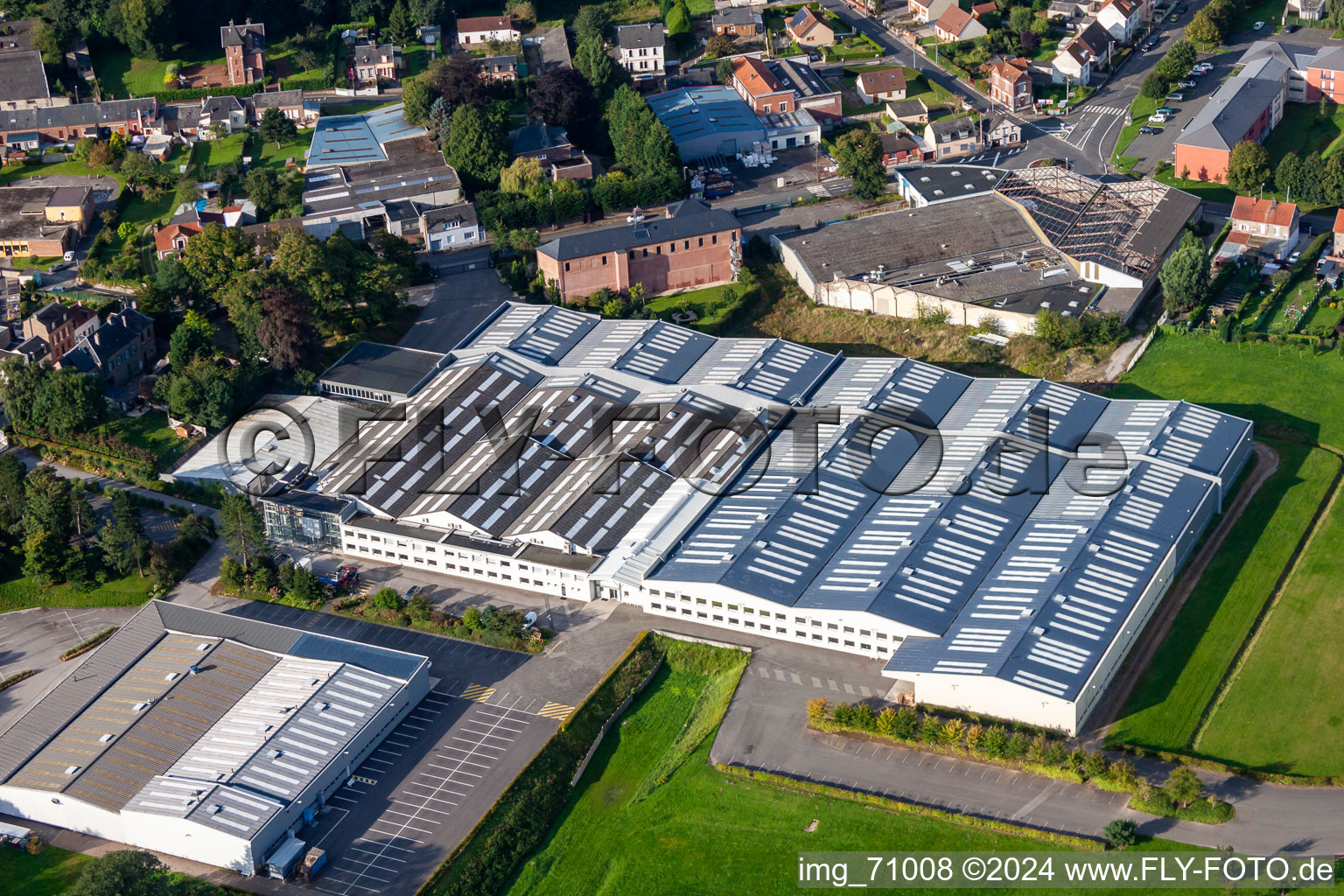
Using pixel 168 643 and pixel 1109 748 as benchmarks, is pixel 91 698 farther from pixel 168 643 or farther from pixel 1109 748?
pixel 1109 748

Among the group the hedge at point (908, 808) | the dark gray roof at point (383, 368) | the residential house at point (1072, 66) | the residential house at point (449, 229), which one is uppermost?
the residential house at point (1072, 66)

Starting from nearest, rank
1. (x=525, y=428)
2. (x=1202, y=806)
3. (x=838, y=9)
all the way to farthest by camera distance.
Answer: (x=1202, y=806), (x=525, y=428), (x=838, y=9)

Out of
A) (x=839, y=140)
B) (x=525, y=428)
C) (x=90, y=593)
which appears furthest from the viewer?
(x=839, y=140)

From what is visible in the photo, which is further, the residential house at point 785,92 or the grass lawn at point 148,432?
the residential house at point 785,92

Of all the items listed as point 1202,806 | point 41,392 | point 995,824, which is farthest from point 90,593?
point 1202,806

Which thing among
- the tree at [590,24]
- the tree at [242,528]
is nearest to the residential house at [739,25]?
the tree at [590,24]

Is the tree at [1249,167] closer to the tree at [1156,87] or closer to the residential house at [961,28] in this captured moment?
→ the tree at [1156,87]

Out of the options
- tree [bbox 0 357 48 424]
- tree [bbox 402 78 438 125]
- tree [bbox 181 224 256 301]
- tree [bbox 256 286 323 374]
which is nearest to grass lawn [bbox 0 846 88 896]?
tree [bbox 0 357 48 424]
